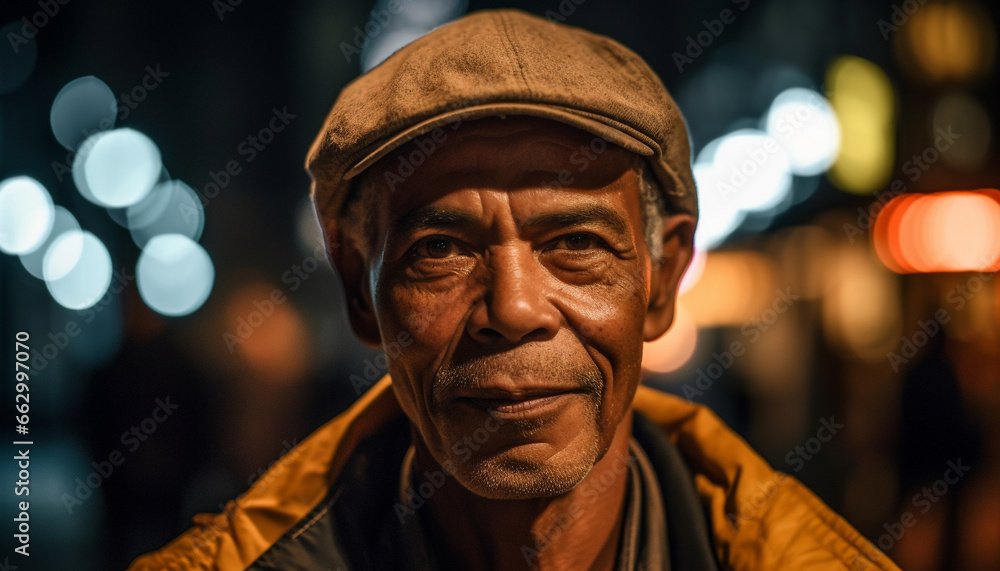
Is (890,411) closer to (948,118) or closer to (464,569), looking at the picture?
(948,118)

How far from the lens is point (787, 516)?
1.71 m

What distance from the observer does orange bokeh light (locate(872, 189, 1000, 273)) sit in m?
7.35

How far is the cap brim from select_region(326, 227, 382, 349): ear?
29cm

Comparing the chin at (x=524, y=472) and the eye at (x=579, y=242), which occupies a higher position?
the eye at (x=579, y=242)

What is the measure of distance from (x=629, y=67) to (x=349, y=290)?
0.89 meters

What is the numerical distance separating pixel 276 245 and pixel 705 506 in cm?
353
